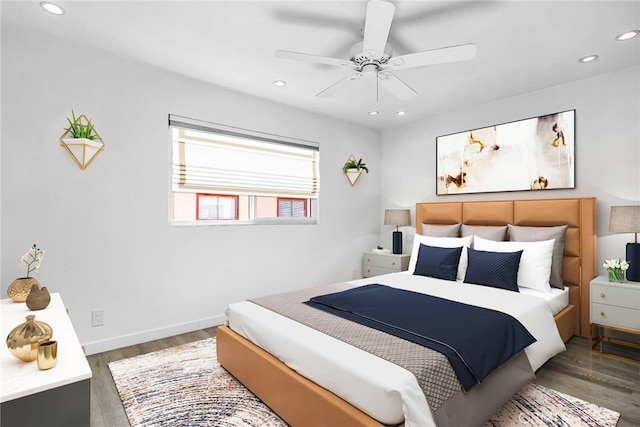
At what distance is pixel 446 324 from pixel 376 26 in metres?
1.80

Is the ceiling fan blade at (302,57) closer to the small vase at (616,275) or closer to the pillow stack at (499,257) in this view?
the pillow stack at (499,257)

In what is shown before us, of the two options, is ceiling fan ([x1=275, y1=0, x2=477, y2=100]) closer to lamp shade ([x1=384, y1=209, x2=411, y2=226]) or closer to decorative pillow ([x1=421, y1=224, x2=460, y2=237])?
decorative pillow ([x1=421, y1=224, x2=460, y2=237])

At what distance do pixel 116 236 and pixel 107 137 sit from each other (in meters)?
0.86

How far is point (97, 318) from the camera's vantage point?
2.80 m

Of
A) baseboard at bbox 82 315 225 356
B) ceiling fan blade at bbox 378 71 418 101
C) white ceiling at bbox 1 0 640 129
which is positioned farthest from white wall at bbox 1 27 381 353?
ceiling fan blade at bbox 378 71 418 101

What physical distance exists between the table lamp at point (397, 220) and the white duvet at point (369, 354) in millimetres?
1507

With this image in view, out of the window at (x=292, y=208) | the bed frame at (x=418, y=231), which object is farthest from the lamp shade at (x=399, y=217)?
the window at (x=292, y=208)

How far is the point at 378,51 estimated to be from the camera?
2.18 meters

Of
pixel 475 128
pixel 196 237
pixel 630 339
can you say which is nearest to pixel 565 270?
pixel 630 339

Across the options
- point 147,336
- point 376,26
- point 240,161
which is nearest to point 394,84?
point 376,26

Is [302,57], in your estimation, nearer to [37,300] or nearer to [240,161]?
[240,161]

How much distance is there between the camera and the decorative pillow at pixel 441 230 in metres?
3.85

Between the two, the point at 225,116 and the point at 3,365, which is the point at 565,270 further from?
the point at 3,365

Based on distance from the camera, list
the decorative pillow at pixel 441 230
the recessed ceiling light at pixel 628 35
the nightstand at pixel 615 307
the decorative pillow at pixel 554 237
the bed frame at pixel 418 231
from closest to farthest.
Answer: the bed frame at pixel 418 231 < the recessed ceiling light at pixel 628 35 < the nightstand at pixel 615 307 < the decorative pillow at pixel 554 237 < the decorative pillow at pixel 441 230
